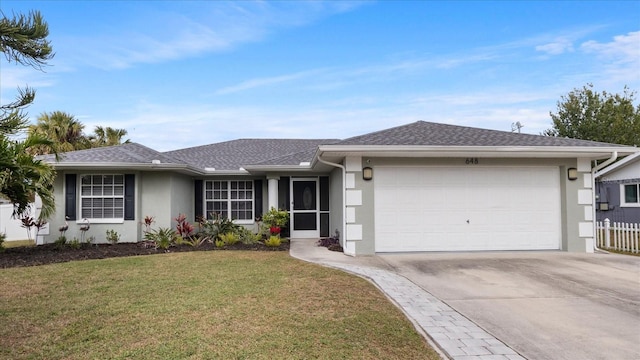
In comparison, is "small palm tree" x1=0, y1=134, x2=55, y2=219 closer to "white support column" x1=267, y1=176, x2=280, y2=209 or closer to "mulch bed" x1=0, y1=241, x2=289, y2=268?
"mulch bed" x1=0, y1=241, x2=289, y2=268

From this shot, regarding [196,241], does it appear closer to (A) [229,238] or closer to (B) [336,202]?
(A) [229,238]

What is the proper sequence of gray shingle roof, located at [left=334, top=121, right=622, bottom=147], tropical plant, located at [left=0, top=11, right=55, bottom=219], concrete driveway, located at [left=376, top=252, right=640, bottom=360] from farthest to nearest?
gray shingle roof, located at [left=334, top=121, right=622, bottom=147], tropical plant, located at [left=0, top=11, right=55, bottom=219], concrete driveway, located at [left=376, top=252, right=640, bottom=360]

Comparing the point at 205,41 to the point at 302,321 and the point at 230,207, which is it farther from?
the point at 302,321

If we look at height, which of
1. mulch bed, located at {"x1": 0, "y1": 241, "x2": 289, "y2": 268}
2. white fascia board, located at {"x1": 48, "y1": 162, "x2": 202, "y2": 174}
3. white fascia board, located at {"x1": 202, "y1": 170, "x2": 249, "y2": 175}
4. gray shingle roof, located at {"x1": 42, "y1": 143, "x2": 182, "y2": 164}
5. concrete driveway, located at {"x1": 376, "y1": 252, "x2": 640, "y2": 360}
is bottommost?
concrete driveway, located at {"x1": 376, "y1": 252, "x2": 640, "y2": 360}

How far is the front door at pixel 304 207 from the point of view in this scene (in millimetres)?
14305

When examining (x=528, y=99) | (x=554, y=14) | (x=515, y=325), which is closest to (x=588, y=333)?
(x=515, y=325)

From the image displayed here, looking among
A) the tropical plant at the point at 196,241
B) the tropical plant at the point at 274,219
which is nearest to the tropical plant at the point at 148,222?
the tropical plant at the point at 196,241

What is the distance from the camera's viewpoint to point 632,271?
26.2 ft

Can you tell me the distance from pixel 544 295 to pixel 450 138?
206 inches

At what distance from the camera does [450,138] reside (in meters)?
10.5

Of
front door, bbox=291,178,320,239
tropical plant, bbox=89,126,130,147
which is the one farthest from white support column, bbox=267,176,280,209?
tropical plant, bbox=89,126,130,147

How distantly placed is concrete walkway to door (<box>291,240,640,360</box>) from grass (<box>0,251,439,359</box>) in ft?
1.69

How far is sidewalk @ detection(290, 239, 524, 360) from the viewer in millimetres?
4039

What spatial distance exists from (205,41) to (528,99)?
49.8 feet
